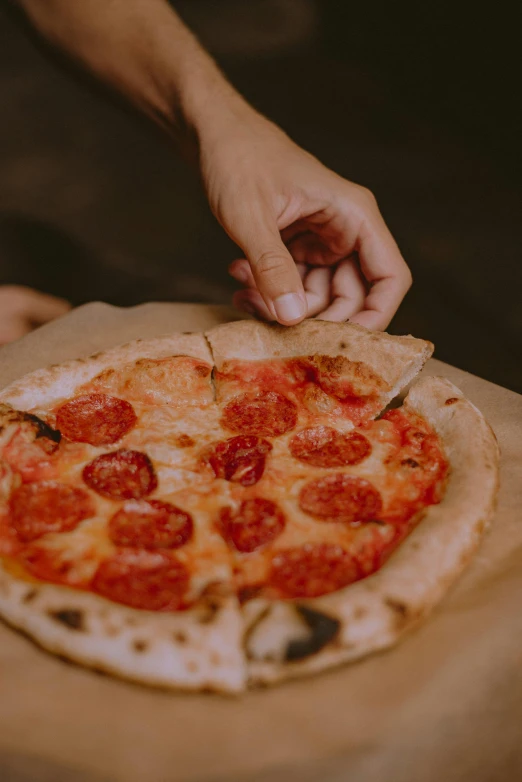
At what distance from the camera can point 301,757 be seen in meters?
1.92

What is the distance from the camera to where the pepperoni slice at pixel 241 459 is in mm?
2754

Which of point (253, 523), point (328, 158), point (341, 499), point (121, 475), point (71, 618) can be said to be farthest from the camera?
point (328, 158)

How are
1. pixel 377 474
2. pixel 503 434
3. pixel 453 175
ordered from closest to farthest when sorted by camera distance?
pixel 377 474 → pixel 503 434 → pixel 453 175

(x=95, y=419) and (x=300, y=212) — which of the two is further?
(x=300, y=212)

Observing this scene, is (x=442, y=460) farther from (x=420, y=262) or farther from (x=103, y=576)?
(x=420, y=262)

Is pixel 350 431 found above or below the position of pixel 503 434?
below

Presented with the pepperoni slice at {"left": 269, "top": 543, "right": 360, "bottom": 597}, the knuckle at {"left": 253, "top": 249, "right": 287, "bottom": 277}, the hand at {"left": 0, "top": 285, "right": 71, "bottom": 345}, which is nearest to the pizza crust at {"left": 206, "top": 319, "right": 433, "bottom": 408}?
the knuckle at {"left": 253, "top": 249, "right": 287, "bottom": 277}

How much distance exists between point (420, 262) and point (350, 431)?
3260mm

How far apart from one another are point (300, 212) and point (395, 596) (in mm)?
2053

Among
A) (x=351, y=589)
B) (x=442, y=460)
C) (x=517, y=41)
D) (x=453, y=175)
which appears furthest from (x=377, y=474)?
(x=453, y=175)

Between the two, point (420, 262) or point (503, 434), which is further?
point (420, 262)

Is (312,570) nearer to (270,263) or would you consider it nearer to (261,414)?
(261,414)

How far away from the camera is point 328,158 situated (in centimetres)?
690

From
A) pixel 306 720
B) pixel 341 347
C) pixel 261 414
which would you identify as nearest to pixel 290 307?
pixel 341 347
